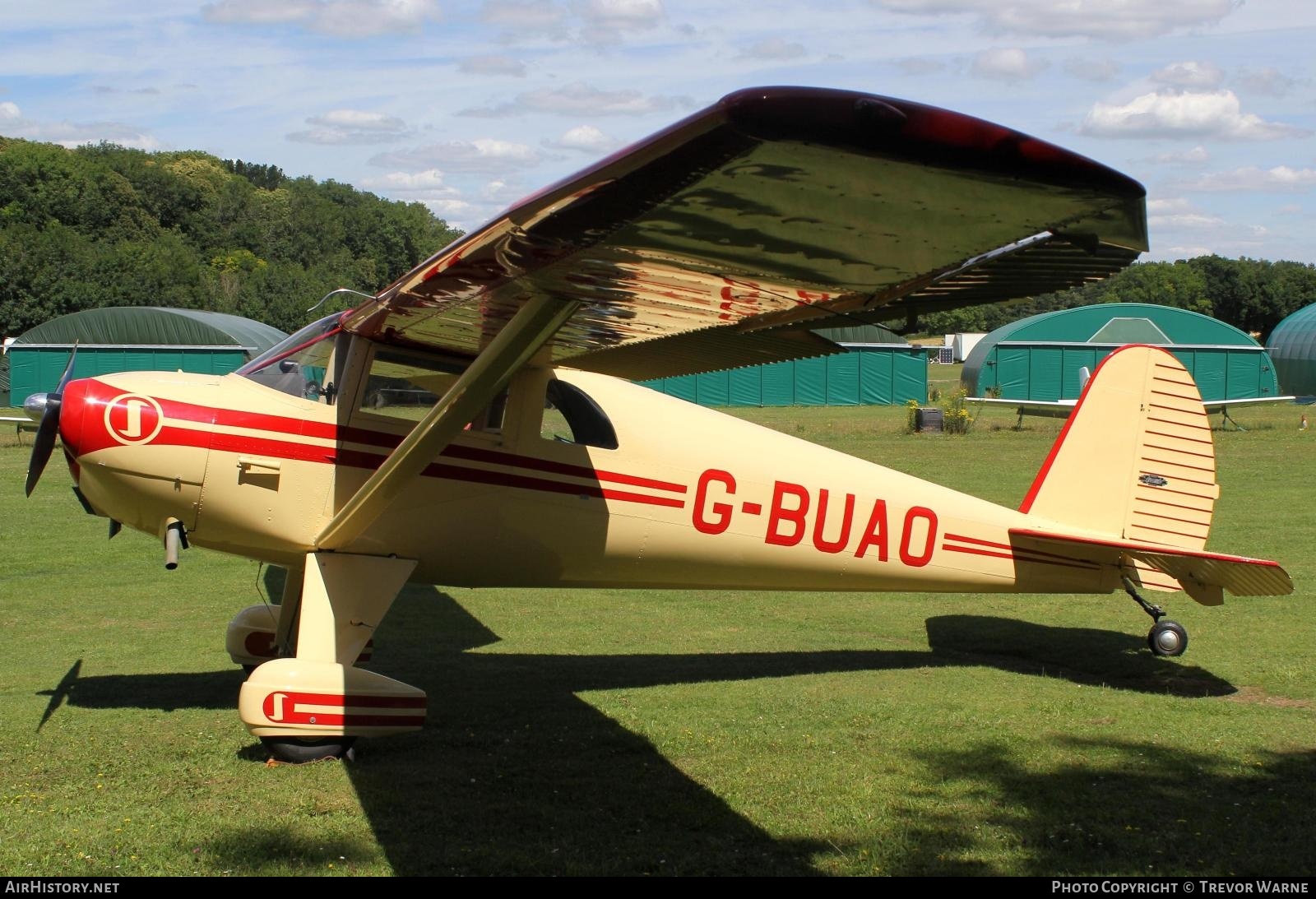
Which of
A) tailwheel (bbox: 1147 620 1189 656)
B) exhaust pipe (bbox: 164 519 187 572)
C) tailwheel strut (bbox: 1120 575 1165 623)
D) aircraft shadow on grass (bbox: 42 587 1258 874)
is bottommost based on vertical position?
aircraft shadow on grass (bbox: 42 587 1258 874)

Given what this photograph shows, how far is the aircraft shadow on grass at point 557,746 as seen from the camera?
480 cm

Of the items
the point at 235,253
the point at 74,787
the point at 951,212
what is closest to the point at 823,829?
the point at 951,212

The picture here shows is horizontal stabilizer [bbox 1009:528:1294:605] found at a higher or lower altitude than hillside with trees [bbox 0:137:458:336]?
lower

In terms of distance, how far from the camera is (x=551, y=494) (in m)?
7.00

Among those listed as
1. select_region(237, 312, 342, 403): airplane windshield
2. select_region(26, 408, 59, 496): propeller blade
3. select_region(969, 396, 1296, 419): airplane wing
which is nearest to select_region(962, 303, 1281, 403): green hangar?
select_region(969, 396, 1296, 419): airplane wing

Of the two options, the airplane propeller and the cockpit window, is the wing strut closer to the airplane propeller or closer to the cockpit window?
the cockpit window

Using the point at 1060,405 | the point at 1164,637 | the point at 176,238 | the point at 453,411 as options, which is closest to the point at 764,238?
the point at 453,411

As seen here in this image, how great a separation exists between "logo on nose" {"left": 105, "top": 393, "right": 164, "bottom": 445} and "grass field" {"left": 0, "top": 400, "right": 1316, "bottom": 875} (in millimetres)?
1648

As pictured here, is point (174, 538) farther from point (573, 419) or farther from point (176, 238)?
point (176, 238)

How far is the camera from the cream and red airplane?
3.13m

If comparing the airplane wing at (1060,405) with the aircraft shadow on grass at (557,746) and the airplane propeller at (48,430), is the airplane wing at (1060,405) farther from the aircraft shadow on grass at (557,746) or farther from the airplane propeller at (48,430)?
the airplane propeller at (48,430)

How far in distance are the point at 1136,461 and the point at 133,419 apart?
642cm

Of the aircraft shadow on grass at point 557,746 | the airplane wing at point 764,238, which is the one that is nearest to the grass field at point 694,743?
the aircraft shadow on grass at point 557,746

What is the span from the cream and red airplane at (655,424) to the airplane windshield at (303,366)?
0.05 ft
